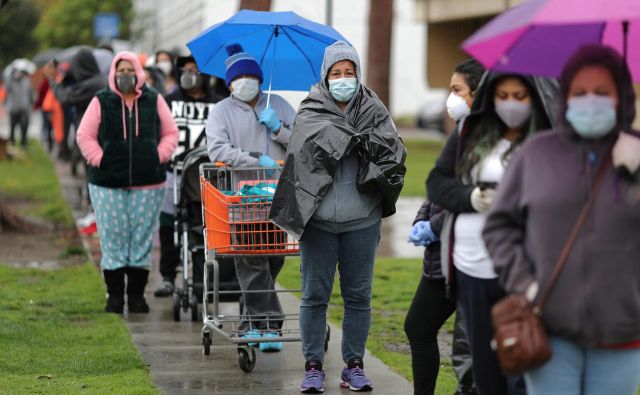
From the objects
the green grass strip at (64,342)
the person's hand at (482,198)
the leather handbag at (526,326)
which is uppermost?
the person's hand at (482,198)

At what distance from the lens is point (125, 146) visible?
384 inches

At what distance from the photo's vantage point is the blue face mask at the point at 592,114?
4.36 m

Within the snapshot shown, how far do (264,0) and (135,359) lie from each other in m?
9.44

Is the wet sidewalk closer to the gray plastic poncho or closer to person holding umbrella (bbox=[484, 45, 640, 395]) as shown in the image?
the gray plastic poncho

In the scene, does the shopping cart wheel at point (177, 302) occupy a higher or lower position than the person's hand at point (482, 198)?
lower

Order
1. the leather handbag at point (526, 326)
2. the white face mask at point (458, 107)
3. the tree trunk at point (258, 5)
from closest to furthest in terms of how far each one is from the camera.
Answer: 1. the leather handbag at point (526, 326)
2. the white face mask at point (458, 107)
3. the tree trunk at point (258, 5)

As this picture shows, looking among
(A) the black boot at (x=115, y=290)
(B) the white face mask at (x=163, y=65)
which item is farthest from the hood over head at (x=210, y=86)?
(B) the white face mask at (x=163, y=65)

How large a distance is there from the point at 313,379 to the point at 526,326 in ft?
10.1

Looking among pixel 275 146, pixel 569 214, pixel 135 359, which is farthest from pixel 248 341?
pixel 569 214

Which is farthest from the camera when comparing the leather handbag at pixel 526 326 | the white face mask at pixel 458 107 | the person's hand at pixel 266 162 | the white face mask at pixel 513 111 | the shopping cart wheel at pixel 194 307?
the shopping cart wheel at pixel 194 307

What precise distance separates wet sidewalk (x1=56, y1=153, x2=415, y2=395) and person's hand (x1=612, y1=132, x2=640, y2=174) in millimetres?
3244

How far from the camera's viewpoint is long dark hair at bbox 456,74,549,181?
5.07 metres

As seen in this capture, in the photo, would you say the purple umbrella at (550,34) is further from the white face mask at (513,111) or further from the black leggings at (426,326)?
the black leggings at (426,326)

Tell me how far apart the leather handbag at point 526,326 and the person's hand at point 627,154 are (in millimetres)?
41
